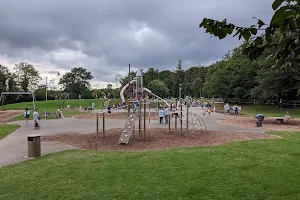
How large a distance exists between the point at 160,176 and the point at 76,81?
9879 cm

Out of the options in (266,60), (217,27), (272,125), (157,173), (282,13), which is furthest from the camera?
(272,125)

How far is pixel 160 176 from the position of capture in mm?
7848

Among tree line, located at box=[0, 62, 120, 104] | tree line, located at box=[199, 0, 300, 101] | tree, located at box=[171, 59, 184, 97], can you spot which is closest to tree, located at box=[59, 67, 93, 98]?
tree line, located at box=[0, 62, 120, 104]

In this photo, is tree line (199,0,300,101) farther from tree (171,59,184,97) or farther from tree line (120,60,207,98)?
tree (171,59,184,97)

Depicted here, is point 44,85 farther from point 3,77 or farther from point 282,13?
point 282,13

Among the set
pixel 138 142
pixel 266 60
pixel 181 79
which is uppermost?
pixel 181 79

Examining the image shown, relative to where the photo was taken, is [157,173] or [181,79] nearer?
[157,173]

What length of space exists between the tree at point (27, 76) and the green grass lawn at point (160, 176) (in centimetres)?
7685

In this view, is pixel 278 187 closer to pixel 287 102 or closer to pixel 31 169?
pixel 31 169

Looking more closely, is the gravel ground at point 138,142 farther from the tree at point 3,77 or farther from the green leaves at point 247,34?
the tree at point 3,77

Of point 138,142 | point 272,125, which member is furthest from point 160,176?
point 272,125

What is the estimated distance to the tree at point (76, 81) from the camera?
325 feet

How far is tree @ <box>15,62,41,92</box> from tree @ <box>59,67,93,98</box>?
15712 millimetres

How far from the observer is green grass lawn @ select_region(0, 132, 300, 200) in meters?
6.48
